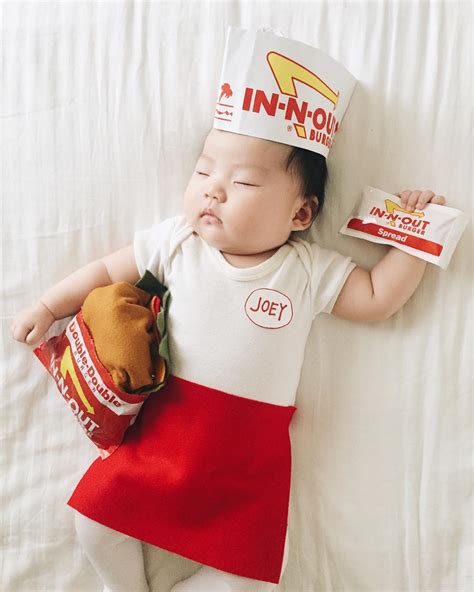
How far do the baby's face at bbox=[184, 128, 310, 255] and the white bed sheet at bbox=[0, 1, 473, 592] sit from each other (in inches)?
4.0

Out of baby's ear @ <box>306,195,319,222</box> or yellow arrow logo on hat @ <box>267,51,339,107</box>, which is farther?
baby's ear @ <box>306,195,319,222</box>

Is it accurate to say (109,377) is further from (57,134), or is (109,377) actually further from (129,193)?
(57,134)

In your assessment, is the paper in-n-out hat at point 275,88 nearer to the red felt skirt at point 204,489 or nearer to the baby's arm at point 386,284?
the baby's arm at point 386,284

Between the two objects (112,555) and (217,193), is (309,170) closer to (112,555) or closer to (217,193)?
(217,193)

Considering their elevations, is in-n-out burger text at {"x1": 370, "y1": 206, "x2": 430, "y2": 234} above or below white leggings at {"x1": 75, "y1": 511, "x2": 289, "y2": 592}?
above

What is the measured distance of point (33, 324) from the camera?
113 centimetres

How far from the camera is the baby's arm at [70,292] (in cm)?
113

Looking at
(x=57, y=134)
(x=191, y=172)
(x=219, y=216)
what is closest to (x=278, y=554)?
(x=219, y=216)

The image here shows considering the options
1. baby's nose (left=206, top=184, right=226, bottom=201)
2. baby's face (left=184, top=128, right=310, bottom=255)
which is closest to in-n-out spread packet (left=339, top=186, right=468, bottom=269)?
baby's face (left=184, top=128, right=310, bottom=255)

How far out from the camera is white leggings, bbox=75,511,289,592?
3.46 feet

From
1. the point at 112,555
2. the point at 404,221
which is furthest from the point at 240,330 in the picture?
the point at 112,555

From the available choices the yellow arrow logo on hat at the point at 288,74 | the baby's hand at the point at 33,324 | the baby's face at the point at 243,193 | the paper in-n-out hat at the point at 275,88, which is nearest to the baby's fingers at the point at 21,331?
the baby's hand at the point at 33,324

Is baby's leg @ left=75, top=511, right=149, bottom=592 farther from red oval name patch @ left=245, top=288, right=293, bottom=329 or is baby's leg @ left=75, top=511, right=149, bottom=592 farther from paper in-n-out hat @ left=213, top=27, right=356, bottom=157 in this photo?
paper in-n-out hat @ left=213, top=27, right=356, bottom=157

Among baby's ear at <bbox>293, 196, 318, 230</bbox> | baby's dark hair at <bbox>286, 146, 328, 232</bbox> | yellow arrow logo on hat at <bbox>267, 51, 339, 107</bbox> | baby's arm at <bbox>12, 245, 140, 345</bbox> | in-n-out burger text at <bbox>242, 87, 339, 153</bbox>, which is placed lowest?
baby's arm at <bbox>12, 245, 140, 345</bbox>
